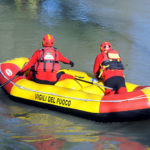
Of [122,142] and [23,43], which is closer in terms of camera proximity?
[122,142]

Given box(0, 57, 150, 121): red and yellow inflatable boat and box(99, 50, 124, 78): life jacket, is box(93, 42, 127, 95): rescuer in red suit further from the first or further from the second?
box(0, 57, 150, 121): red and yellow inflatable boat

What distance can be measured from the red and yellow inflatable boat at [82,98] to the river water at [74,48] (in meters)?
0.18

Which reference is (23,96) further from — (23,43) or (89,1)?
(89,1)

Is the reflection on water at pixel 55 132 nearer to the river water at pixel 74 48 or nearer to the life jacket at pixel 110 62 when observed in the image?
the river water at pixel 74 48

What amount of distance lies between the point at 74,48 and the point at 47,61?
12.5ft

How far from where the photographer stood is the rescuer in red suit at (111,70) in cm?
488

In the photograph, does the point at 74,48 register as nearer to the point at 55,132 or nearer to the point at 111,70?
the point at 111,70

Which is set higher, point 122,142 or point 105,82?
point 105,82

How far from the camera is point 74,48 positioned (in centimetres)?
872

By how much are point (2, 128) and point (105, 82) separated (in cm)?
190

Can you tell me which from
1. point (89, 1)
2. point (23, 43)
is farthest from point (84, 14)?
point (23, 43)

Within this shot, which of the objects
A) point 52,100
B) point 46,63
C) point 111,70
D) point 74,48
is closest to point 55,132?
point 52,100

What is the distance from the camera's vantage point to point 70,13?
1288cm

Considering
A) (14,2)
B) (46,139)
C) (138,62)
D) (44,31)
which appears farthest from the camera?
(14,2)
